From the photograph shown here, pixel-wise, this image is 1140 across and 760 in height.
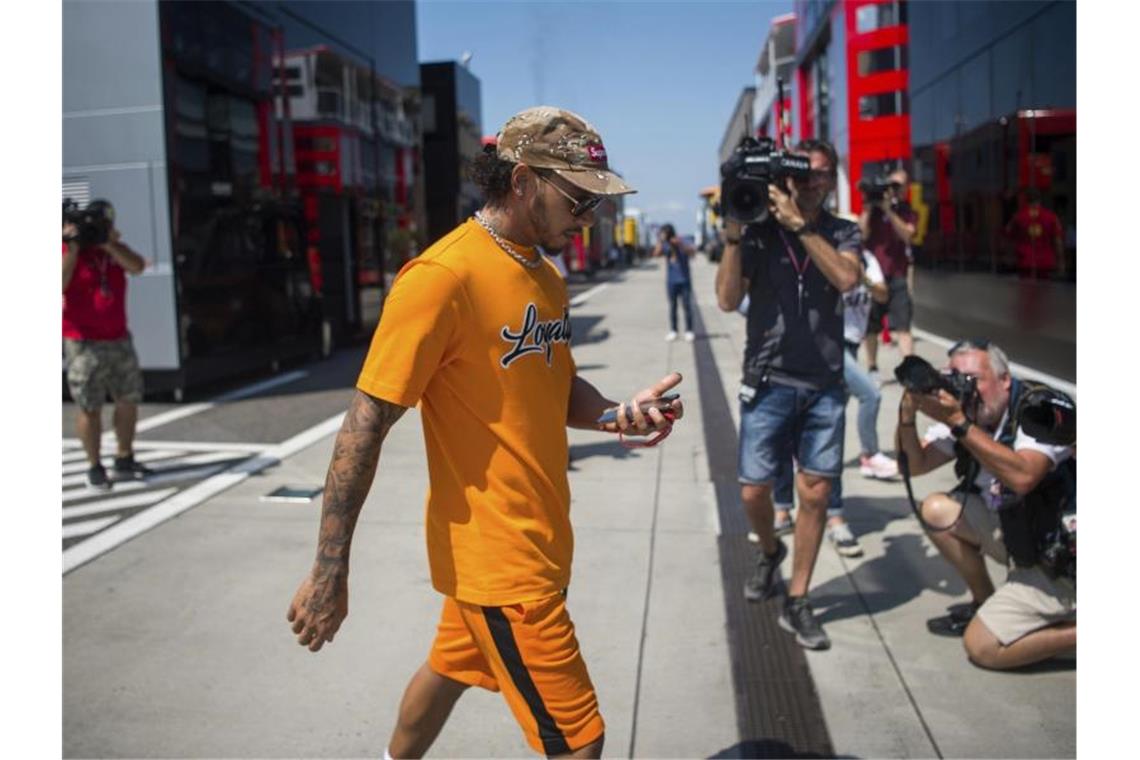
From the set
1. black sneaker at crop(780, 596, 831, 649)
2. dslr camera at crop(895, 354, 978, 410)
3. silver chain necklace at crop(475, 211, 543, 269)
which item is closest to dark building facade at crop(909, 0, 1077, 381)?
dslr camera at crop(895, 354, 978, 410)

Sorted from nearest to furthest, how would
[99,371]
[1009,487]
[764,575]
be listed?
[1009,487], [764,575], [99,371]

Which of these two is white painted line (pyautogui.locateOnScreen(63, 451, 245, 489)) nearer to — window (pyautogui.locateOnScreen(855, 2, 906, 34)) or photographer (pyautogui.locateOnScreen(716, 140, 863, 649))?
photographer (pyautogui.locateOnScreen(716, 140, 863, 649))

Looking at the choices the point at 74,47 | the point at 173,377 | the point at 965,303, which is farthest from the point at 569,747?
the point at 965,303

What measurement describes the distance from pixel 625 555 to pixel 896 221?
17.4 ft

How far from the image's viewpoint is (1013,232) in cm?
1110

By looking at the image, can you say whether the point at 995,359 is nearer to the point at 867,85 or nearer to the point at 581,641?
the point at 581,641

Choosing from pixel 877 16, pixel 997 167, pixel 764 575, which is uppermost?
pixel 877 16

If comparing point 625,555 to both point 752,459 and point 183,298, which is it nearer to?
point 752,459

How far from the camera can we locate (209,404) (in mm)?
10039

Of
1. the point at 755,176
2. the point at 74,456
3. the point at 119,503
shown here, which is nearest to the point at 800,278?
the point at 755,176

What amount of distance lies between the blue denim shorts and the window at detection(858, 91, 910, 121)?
99.5 ft

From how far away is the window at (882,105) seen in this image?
3175cm

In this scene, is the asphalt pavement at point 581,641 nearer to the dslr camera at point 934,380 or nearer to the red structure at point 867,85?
the dslr camera at point 934,380

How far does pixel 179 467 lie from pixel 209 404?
3081mm
